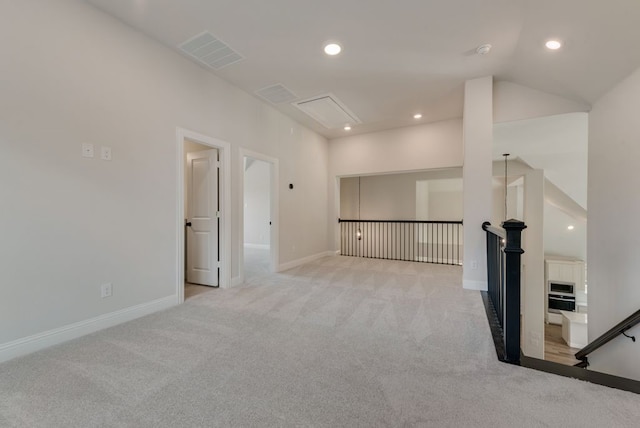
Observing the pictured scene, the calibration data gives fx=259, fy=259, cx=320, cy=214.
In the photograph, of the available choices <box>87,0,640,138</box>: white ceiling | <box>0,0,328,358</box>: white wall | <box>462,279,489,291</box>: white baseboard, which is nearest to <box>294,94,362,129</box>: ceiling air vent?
<box>87,0,640,138</box>: white ceiling

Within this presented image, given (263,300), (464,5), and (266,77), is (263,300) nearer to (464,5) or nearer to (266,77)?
(266,77)

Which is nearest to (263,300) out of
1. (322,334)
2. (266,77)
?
(322,334)

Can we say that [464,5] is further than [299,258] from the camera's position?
No

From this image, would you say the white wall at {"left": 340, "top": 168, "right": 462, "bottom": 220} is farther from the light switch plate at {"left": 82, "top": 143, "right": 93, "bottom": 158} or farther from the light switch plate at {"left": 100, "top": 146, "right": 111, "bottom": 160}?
the light switch plate at {"left": 82, "top": 143, "right": 93, "bottom": 158}

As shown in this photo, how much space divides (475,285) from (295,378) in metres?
3.02

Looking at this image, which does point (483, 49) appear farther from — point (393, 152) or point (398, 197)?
point (398, 197)

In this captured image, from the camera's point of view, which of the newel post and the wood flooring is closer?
the newel post

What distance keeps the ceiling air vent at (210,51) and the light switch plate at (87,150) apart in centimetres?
147

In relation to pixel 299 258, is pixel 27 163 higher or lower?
higher

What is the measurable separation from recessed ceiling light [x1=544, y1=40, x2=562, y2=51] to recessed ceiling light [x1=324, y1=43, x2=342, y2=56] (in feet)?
6.75

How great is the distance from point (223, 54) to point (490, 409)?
3.90 m

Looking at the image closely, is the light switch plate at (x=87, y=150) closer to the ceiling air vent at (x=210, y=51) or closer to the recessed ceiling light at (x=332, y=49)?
the ceiling air vent at (x=210, y=51)

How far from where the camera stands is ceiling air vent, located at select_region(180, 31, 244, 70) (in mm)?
2766

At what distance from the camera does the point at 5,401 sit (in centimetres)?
146
